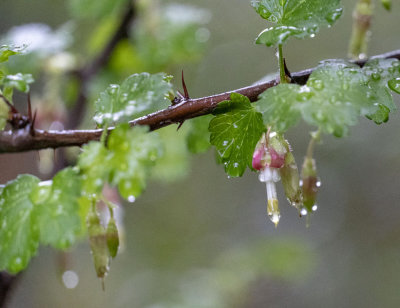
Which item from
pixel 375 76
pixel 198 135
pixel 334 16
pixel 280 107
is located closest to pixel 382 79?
pixel 375 76

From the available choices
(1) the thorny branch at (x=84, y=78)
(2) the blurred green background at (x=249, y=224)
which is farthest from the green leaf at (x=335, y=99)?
(2) the blurred green background at (x=249, y=224)

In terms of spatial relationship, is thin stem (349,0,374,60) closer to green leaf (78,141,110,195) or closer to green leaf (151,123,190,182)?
green leaf (78,141,110,195)

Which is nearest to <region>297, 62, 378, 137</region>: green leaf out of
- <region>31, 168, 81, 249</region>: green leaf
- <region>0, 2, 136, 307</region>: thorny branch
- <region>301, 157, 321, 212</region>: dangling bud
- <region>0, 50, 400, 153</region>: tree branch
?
<region>0, 50, 400, 153</region>: tree branch

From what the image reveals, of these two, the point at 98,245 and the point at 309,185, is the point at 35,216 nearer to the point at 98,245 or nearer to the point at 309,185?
the point at 98,245

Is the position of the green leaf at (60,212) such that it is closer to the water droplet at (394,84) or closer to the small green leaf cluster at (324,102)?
the small green leaf cluster at (324,102)

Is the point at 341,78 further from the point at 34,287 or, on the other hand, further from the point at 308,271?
the point at 34,287

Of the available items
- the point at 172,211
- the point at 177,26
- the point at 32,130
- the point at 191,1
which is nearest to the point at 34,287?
the point at 172,211
